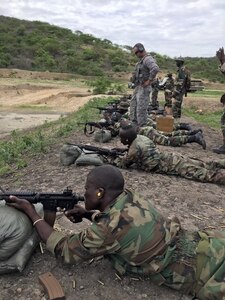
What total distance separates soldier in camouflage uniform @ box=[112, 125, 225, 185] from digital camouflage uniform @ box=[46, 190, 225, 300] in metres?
2.92

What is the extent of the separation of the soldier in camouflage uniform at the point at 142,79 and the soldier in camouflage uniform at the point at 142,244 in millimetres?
6096

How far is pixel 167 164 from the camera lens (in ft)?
19.7

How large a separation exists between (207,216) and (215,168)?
1441 mm

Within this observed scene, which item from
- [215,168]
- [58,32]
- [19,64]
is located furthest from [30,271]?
[58,32]

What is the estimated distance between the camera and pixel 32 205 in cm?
315

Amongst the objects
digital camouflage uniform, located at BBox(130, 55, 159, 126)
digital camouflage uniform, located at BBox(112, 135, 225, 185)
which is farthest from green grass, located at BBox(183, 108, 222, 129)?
digital camouflage uniform, located at BBox(112, 135, 225, 185)

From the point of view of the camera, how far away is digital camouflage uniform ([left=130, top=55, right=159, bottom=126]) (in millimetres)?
8688

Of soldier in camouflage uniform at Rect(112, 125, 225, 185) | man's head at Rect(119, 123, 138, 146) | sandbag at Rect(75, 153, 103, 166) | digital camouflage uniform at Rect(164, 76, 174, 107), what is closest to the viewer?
man's head at Rect(119, 123, 138, 146)

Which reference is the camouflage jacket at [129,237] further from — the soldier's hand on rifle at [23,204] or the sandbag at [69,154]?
the sandbag at [69,154]

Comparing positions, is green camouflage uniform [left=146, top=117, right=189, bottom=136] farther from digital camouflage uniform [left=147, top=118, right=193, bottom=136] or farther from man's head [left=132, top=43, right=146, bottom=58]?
man's head [left=132, top=43, right=146, bottom=58]

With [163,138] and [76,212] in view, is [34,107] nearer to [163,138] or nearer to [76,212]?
[163,138]

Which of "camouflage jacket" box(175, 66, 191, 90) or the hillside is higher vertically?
"camouflage jacket" box(175, 66, 191, 90)

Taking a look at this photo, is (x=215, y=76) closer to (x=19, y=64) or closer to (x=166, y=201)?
(x=19, y=64)

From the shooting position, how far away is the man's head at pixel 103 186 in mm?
2820
